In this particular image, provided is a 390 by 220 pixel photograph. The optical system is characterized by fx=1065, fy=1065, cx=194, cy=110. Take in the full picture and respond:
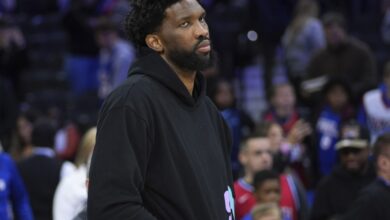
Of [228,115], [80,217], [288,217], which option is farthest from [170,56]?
[228,115]

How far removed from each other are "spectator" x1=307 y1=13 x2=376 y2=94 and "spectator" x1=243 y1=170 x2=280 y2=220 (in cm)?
310

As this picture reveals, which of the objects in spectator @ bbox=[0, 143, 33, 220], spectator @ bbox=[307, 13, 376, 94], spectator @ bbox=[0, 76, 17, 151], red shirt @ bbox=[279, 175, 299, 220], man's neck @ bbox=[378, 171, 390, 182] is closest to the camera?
man's neck @ bbox=[378, 171, 390, 182]

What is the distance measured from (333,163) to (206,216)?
21.9 feet

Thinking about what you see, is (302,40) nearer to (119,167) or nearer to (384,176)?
(384,176)

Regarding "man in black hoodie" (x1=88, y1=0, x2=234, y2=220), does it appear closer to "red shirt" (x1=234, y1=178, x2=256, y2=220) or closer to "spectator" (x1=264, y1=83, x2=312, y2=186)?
"red shirt" (x1=234, y1=178, x2=256, y2=220)

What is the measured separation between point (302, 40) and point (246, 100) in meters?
2.31

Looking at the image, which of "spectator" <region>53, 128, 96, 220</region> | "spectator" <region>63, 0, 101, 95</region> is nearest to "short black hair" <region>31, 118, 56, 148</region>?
"spectator" <region>53, 128, 96, 220</region>

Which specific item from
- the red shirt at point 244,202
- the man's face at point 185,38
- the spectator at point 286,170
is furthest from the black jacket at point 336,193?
the man's face at point 185,38

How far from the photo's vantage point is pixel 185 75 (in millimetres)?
3506

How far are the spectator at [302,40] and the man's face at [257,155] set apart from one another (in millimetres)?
3190

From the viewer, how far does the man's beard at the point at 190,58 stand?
11.2 feet

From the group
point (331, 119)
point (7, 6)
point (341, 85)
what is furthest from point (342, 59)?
point (7, 6)

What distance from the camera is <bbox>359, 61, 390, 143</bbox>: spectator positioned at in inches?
380

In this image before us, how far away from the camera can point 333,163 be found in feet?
32.6
